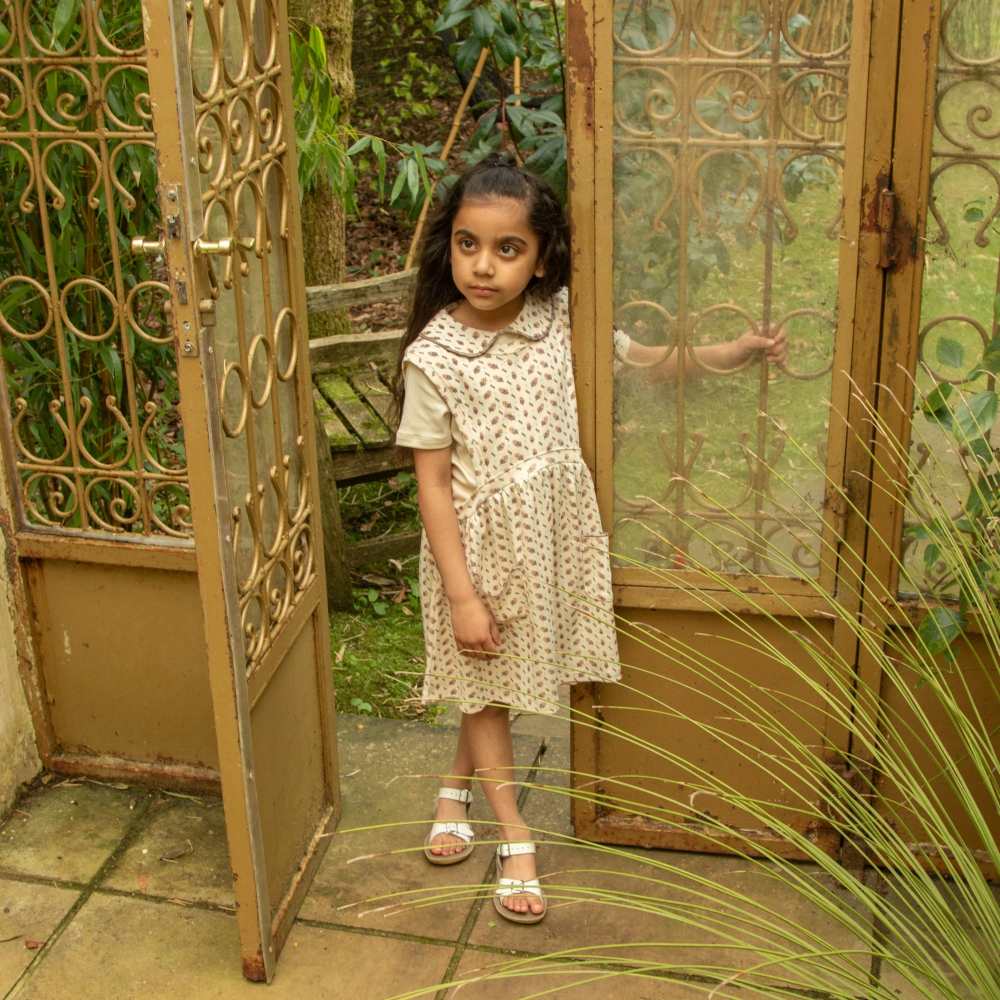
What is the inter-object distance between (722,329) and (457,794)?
1.21 meters

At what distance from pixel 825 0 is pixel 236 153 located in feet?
3.65

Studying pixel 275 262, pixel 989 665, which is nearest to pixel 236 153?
pixel 275 262

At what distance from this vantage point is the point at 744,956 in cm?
280

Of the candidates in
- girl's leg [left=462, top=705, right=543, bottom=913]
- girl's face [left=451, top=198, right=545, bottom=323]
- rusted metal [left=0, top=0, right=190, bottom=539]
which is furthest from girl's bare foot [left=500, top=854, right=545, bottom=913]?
girl's face [left=451, top=198, right=545, bottom=323]

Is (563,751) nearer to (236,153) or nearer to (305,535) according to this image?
(305,535)

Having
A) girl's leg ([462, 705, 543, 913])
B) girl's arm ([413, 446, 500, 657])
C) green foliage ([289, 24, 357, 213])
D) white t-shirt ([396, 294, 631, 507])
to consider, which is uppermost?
green foliage ([289, 24, 357, 213])

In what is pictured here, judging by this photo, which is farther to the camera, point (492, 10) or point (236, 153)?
point (492, 10)

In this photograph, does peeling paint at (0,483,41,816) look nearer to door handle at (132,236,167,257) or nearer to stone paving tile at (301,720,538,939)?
stone paving tile at (301,720,538,939)

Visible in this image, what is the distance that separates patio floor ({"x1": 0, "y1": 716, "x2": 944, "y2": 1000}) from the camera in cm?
279

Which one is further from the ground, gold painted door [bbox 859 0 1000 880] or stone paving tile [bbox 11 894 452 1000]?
gold painted door [bbox 859 0 1000 880]

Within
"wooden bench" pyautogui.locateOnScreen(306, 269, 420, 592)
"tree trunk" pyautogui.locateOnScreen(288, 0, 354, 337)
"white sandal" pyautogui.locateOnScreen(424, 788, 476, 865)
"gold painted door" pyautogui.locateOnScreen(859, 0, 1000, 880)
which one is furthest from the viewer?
"tree trunk" pyautogui.locateOnScreen(288, 0, 354, 337)

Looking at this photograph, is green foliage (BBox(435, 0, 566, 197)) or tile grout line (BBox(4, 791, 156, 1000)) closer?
tile grout line (BBox(4, 791, 156, 1000))

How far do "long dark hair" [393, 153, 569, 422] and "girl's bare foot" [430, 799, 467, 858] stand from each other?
0.96 m

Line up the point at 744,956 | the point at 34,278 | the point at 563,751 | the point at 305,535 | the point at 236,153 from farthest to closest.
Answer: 1. the point at 563,751
2. the point at 34,278
3. the point at 305,535
4. the point at 744,956
5. the point at 236,153
